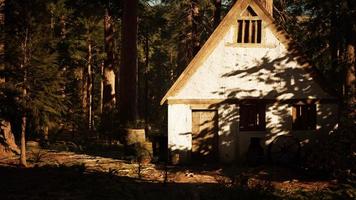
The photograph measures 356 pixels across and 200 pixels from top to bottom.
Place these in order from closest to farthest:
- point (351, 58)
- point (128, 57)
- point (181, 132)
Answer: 1. point (351, 58)
2. point (181, 132)
3. point (128, 57)

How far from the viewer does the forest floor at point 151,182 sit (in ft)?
34.5

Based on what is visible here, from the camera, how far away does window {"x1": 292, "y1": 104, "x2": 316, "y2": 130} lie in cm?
1684

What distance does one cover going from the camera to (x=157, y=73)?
62062 mm

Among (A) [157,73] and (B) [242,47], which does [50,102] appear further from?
(A) [157,73]

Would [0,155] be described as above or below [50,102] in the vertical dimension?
below

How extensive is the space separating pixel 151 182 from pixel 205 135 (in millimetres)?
4473

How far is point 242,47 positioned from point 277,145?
4236mm

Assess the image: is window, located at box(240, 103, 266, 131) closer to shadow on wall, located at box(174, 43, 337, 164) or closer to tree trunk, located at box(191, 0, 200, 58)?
shadow on wall, located at box(174, 43, 337, 164)

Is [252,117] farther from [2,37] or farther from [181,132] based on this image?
[2,37]

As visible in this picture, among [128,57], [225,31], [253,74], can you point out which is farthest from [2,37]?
[253,74]

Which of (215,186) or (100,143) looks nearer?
(215,186)

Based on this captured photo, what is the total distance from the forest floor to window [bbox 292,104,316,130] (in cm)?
254

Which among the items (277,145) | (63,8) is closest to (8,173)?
(277,145)

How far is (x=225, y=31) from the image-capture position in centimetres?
1641
